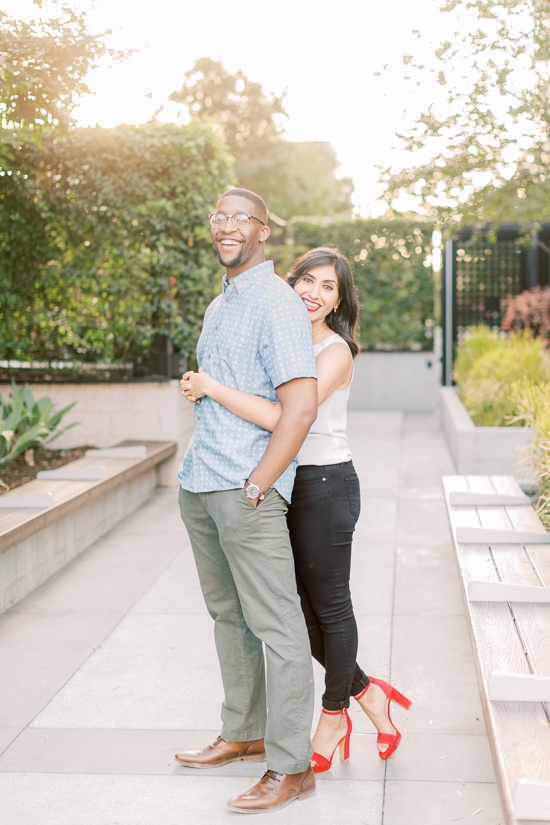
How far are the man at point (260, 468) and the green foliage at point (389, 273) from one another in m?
11.4

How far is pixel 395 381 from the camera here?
14.4 meters

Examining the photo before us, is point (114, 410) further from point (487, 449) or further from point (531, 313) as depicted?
point (531, 313)

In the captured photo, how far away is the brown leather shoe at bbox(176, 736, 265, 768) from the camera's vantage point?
304 cm

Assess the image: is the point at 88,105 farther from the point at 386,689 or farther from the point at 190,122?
the point at 386,689

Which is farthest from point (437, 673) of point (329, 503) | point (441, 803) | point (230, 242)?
point (230, 242)

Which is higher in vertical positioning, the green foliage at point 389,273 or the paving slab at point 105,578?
the green foliage at point 389,273

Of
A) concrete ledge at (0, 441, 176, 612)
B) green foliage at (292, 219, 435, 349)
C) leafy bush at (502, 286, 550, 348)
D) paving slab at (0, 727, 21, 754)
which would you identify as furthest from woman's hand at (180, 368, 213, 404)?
green foliage at (292, 219, 435, 349)

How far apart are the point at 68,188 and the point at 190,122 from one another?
123cm

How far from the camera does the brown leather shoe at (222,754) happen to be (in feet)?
9.96

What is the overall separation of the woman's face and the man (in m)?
0.19

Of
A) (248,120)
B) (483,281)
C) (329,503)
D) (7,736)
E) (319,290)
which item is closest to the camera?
(329,503)

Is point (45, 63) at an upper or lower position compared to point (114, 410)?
upper

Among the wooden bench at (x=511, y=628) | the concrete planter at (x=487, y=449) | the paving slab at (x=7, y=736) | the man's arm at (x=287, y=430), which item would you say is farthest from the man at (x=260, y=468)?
Answer: the concrete planter at (x=487, y=449)

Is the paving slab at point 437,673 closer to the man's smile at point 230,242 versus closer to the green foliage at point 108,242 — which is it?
the man's smile at point 230,242
